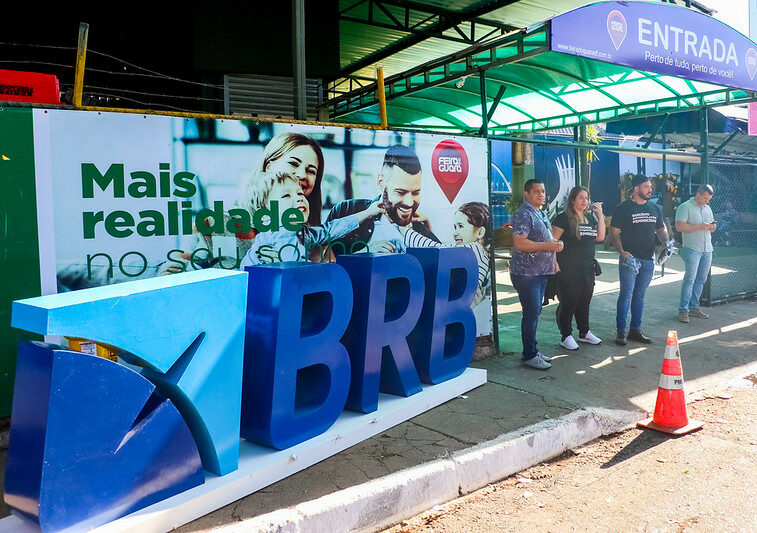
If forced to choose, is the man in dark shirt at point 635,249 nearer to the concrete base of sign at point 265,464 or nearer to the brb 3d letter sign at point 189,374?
the concrete base of sign at point 265,464

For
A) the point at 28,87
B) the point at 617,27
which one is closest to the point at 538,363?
the point at 617,27

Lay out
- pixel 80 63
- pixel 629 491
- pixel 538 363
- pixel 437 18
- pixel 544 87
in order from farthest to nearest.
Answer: pixel 437 18
pixel 544 87
pixel 538 363
pixel 80 63
pixel 629 491

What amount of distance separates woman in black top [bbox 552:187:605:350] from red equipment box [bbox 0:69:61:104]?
5.66 m

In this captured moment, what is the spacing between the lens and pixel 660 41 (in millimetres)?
6996

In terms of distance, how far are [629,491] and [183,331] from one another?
2.88 meters

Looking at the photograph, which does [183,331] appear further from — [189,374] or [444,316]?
[444,316]

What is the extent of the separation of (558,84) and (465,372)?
5181 millimetres

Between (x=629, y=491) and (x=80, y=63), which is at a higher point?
(x=80, y=63)

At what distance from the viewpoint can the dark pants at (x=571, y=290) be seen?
711 centimetres

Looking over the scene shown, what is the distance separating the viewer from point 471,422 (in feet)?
15.4

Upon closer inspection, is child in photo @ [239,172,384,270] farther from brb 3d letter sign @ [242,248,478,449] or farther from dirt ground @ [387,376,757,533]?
dirt ground @ [387,376,757,533]

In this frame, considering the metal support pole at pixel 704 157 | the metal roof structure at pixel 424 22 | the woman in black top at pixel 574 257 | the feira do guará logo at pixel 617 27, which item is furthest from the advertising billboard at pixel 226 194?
the metal support pole at pixel 704 157

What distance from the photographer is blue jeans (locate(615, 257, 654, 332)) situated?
7.38 metres

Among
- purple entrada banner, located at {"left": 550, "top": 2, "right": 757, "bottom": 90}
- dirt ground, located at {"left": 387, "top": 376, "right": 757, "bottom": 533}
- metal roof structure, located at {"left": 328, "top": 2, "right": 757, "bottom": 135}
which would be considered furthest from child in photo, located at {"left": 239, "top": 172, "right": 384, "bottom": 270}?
purple entrada banner, located at {"left": 550, "top": 2, "right": 757, "bottom": 90}
